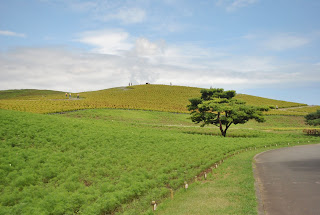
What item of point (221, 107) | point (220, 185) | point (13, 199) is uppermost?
point (221, 107)

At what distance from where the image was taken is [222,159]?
2620 centimetres

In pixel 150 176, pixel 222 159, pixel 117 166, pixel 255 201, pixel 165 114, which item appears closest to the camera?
pixel 255 201

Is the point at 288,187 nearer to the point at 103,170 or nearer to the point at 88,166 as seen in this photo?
the point at 103,170

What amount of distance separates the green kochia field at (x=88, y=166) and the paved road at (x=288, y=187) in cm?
554

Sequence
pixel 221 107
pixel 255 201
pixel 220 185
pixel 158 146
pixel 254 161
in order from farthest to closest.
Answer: pixel 221 107
pixel 158 146
pixel 254 161
pixel 220 185
pixel 255 201

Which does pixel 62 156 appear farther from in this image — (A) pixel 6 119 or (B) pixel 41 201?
(A) pixel 6 119

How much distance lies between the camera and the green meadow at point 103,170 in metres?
14.1

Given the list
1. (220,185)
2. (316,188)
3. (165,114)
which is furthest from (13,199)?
(165,114)

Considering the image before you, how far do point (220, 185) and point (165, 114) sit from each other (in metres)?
57.1

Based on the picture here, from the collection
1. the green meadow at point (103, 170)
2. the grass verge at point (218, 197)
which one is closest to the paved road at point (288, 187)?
the grass verge at point (218, 197)

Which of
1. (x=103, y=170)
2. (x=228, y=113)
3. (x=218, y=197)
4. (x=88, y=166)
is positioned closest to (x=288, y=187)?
(x=218, y=197)

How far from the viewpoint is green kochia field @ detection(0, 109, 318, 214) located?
47.8 feet

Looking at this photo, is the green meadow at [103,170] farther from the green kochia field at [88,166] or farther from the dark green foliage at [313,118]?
the dark green foliage at [313,118]

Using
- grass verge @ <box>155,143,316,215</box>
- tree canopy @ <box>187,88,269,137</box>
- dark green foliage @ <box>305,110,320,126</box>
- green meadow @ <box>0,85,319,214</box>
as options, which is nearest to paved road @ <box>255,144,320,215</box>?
grass verge @ <box>155,143,316,215</box>
